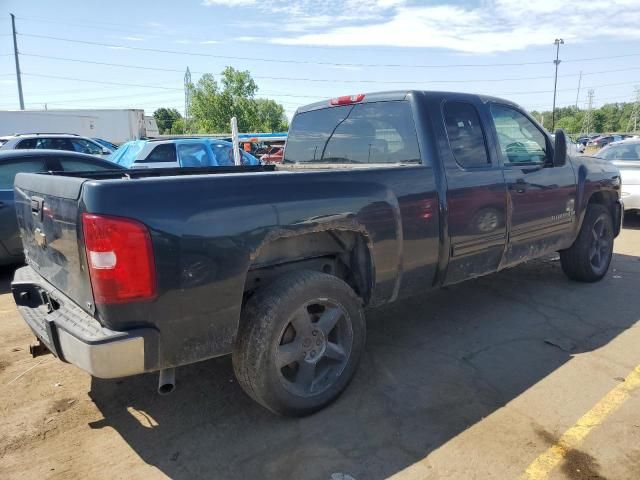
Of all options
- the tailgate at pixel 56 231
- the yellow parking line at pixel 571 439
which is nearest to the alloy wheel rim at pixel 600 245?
the yellow parking line at pixel 571 439

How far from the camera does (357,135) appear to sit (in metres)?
4.10

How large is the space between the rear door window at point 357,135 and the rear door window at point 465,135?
36 cm

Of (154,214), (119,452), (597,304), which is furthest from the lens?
(597,304)

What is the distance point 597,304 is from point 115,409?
4512mm

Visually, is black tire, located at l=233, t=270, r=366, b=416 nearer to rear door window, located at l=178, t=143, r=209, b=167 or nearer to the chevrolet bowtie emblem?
the chevrolet bowtie emblem

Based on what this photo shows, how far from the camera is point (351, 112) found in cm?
418

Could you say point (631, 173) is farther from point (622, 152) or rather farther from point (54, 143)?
point (54, 143)

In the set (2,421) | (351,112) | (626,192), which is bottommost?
(2,421)

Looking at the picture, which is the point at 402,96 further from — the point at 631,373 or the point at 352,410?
the point at 631,373

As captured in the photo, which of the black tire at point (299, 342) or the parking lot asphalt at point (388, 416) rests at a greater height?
the black tire at point (299, 342)

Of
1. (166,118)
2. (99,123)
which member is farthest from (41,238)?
(166,118)

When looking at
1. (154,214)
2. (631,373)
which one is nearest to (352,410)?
(154,214)

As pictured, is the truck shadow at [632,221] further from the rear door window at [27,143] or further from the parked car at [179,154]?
the rear door window at [27,143]

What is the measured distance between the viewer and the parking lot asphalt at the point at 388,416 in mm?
2566
